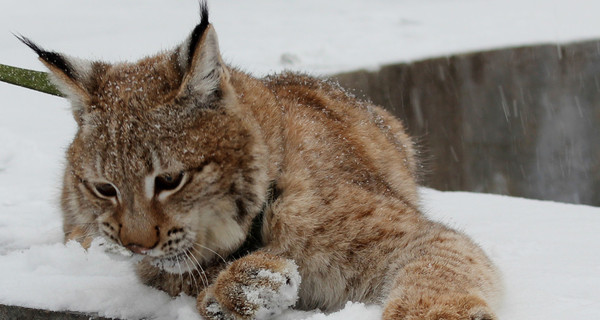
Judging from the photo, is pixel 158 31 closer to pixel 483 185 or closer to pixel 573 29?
pixel 483 185

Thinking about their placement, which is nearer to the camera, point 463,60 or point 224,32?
point 463,60

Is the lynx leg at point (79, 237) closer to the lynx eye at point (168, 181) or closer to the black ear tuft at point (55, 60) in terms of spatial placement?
the black ear tuft at point (55, 60)

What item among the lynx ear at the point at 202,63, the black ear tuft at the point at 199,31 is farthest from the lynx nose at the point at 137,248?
the black ear tuft at the point at 199,31

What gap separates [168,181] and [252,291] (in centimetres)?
58

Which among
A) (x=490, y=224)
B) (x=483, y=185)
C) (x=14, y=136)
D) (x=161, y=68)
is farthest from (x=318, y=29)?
(x=161, y=68)

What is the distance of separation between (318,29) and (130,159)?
8.87m

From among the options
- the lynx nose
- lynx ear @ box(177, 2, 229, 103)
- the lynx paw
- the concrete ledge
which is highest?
lynx ear @ box(177, 2, 229, 103)

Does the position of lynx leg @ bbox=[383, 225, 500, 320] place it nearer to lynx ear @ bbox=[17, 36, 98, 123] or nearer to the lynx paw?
the lynx paw

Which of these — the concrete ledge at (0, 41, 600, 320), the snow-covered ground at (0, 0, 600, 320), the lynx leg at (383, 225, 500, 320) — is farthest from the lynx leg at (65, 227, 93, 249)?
the concrete ledge at (0, 41, 600, 320)

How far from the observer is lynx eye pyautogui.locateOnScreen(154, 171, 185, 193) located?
3.01m

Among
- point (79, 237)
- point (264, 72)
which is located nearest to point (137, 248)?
point (79, 237)

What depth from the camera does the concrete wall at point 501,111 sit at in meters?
9.55

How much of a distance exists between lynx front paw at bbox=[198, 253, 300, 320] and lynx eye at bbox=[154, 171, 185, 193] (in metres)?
0.44

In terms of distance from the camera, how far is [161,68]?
3.30 meters
